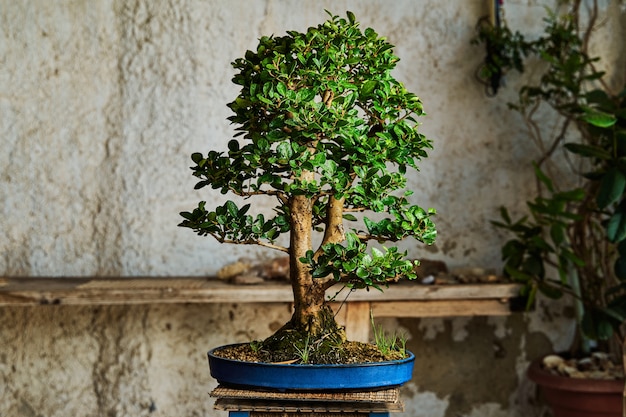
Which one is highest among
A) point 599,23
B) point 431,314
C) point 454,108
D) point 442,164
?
point 599,23

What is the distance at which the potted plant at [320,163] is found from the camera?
1525mm

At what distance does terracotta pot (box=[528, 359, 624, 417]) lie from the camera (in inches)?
112

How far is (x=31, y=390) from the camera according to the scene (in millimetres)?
2992

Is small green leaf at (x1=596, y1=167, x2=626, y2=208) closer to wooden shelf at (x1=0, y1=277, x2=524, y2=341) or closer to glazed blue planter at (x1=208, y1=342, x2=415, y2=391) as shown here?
wooden shelf at (x1=0, y1=277, x2=524, y2=341)

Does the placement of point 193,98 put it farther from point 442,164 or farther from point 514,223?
point 514,223

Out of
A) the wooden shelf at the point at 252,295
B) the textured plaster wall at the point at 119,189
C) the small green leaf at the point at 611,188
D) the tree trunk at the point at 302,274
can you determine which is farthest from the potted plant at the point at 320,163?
the textured plaster wall at the point at 119,189

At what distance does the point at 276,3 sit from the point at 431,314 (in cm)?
132

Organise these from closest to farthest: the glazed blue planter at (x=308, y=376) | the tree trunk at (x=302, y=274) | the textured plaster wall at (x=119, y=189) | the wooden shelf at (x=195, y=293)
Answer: the glazed blue planter at (x=308, y=376) → the tree trunk at (x=302, y=274) → the wooden shelf at (x=195, y=293) → the textured plaster wall at (x=119, y=189)

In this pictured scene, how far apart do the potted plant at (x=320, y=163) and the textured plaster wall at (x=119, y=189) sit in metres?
1.45

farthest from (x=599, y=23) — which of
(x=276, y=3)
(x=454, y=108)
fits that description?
(x=276, y=3)

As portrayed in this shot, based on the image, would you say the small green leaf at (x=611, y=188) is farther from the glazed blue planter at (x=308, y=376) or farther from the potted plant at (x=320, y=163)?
the glazed blue planter at (x=308, y=376)

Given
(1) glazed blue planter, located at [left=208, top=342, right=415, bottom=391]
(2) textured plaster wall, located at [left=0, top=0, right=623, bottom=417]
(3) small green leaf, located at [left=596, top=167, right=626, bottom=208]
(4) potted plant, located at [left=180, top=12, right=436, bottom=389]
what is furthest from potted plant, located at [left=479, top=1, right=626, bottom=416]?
(1) glazed blue planter, located at [left=208, top=342, right=415, bottom=391]

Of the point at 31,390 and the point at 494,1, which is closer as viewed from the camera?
the point at 31,390

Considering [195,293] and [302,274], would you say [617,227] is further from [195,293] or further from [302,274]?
[302,274]
